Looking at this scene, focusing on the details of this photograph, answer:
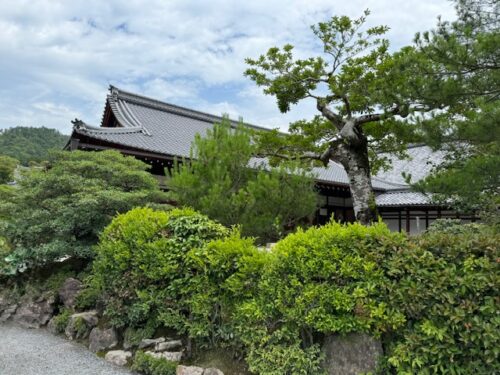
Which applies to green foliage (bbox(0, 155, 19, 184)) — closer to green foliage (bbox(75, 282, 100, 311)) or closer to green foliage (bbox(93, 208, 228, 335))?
green foliage (bbox(75, 282, 100, 311))

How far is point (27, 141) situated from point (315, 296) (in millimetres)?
63500

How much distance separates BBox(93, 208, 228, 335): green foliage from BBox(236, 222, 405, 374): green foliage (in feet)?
2.84

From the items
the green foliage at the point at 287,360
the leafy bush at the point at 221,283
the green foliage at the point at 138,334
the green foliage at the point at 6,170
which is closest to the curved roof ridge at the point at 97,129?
the green foliage at the point at 138,334

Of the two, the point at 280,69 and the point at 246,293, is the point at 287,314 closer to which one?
the point at 246,293

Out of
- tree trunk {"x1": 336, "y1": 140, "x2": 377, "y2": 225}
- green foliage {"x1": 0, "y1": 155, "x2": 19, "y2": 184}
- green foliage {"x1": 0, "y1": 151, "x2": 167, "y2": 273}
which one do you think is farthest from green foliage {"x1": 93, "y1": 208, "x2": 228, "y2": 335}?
green foliage {"x1": 0, "y1": 155, "x2": 19, "y2": 184}

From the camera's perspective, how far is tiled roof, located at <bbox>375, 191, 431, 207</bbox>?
15174 mm

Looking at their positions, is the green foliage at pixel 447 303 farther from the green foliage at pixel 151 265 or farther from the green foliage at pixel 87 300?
the green foliage at pixel 87 300

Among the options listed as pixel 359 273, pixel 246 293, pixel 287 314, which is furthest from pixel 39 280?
pixel 359 273

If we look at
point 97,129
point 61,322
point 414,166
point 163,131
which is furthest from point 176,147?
point 414,166

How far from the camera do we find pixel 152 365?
3.91 meters

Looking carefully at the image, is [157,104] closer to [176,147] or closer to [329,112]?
[176,147]

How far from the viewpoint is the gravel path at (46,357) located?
409 cm

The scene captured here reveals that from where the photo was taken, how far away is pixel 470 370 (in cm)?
274

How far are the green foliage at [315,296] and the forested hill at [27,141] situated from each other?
4648cm
